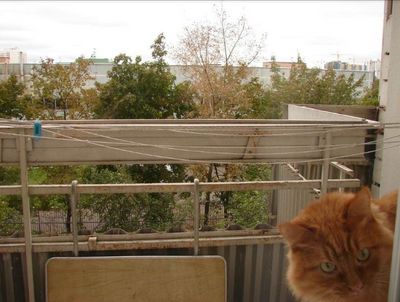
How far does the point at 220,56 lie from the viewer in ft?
26.2

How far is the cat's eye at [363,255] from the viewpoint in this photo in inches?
46.3

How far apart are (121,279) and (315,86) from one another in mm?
8898

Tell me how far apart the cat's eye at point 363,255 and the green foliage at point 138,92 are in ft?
18.4

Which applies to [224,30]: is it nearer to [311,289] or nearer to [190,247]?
[190,247]

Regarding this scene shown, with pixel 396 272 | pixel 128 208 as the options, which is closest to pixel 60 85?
pixel 128 208

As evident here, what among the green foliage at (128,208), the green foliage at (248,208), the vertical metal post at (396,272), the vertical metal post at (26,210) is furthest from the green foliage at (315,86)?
the vertical metal post at (396,272)

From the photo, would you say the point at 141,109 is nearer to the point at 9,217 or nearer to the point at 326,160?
the point at 9,217

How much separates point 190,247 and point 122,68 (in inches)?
209

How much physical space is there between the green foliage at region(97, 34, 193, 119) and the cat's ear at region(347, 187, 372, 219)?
5.56 m

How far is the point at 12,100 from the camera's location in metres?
7.02

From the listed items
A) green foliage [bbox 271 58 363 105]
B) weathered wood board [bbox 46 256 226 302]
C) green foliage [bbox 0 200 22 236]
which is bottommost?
green foliage [bbox 0 200 22 236]

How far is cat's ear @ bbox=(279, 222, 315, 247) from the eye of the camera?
4.00 ft

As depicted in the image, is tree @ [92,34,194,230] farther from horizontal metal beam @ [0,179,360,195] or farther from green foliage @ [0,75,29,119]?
horizontal metal beam @ [0,179,360,195]

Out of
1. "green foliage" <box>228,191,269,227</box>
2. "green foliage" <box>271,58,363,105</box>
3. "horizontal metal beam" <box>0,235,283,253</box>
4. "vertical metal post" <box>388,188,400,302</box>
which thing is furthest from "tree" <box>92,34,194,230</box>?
"vertical metal post" <box>388,188,400,302</box>
